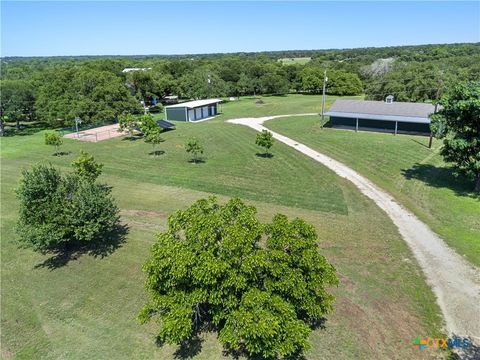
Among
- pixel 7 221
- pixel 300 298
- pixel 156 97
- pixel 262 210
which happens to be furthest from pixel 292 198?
pixel 156 97

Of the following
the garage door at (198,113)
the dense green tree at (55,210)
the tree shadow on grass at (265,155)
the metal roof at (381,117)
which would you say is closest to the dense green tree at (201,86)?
the garage door at (198,113)

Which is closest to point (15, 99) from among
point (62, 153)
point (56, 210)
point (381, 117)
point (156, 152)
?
point (62, 153)

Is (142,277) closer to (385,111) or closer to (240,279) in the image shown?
(240,279)

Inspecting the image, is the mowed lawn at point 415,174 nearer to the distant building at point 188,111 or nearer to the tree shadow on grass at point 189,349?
the tree shadow on grass at point 189,349

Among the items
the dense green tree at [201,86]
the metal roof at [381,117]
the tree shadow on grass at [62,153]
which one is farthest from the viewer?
the dense green tree at [201,86]

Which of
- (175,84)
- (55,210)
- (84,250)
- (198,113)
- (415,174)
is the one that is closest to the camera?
(55,210)

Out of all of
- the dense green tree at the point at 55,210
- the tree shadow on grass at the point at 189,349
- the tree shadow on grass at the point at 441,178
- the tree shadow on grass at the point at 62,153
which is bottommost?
the tree shadow on grass at the point at 189,349

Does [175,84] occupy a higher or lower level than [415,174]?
higher
